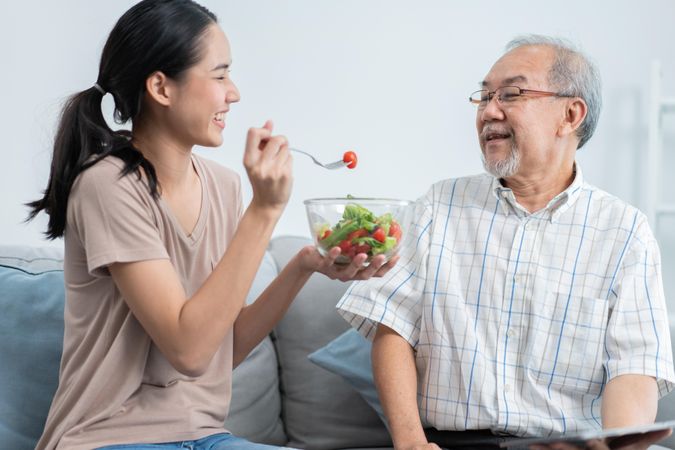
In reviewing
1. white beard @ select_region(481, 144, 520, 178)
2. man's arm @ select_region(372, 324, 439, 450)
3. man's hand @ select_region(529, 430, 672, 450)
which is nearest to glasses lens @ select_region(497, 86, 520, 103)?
white beard @ select_region(481, 144, 520, 178)

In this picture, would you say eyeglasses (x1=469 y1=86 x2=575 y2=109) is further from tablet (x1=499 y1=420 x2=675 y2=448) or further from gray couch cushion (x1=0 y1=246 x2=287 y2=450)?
tablet (x1=499 y1=420 x2=675 y2=448)

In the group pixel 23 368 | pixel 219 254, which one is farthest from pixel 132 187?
pixel 23 368

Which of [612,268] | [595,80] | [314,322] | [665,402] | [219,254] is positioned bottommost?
[665,402]

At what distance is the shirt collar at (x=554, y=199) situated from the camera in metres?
1.77

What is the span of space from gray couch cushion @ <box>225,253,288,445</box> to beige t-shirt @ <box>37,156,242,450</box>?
49 cm

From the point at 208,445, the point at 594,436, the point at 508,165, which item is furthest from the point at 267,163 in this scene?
the point at 508,165

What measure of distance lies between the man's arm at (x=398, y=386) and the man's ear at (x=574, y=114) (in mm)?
580

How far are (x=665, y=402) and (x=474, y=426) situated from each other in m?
0.49

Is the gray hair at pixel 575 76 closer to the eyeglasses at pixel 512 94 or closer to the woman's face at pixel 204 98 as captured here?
the eyeglasses at pixel 512 94

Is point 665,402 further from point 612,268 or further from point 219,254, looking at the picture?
point 219,254

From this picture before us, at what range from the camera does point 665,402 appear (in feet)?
6.16

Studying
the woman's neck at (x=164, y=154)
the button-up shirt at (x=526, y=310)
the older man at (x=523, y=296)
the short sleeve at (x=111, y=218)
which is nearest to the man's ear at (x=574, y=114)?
the older man at (x=523, y=296)

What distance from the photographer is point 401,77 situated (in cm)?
261

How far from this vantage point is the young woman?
1.23 meters
